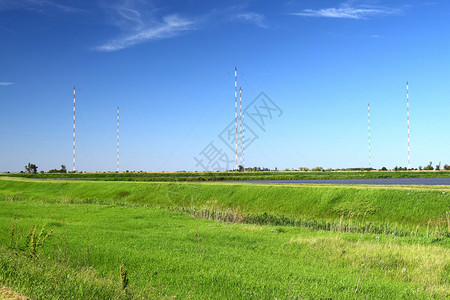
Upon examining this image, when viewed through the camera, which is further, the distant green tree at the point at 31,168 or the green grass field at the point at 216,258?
the distant green tree at the point at 31,168

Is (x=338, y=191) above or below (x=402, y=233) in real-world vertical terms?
above

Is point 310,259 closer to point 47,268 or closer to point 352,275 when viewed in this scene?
point 352,275

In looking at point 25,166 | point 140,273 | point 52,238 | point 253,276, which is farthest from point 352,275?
point 25,166

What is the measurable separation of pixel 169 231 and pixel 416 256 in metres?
11.5

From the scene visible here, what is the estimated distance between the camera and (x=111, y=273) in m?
11.0

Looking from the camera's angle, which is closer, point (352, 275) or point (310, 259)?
point (352, 275)

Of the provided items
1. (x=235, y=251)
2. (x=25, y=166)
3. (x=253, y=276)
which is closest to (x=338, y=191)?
(x=235, y=251)

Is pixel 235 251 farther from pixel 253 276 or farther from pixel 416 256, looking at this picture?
pixel 416 256

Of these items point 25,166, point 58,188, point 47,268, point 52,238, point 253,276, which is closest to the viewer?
point 47,268

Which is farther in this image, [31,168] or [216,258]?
[31,168]

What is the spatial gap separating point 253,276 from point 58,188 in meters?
46.5

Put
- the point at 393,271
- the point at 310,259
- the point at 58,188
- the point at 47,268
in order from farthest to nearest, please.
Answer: the point at 58,188 < the point at 310,259 < the point at 393,271 < the point at 47,268

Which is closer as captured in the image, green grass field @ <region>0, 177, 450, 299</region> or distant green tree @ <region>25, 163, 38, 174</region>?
green grass field @ <region>0, 177, 450, 299</region>

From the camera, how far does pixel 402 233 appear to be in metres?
23.5
